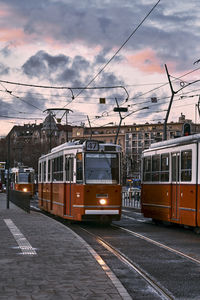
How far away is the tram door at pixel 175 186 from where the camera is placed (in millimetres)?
18766

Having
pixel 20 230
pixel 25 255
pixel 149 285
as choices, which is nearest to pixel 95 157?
pixel 20 230

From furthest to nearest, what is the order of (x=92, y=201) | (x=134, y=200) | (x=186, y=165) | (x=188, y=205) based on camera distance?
(x=134, y=200)
(x=92, y=201)
(x=186, y=165)
(x=188, y=205)

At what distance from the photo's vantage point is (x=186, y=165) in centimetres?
1816

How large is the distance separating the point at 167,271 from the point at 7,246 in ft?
13.3

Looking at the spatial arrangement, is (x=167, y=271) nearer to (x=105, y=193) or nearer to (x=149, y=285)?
(x=149, y=285)

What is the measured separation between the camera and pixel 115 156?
67.2ft

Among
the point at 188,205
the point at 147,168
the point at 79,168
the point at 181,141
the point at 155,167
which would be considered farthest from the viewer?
the point at 147,168

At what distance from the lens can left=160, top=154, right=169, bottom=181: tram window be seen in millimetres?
20100

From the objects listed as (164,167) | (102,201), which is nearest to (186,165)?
(164,167)

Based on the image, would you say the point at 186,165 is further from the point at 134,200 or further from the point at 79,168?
the point at 134,200

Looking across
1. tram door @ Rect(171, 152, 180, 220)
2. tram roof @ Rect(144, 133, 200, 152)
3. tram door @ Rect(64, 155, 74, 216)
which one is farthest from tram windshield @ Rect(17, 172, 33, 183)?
tram door @ Rect(171, 152, 180, 220)

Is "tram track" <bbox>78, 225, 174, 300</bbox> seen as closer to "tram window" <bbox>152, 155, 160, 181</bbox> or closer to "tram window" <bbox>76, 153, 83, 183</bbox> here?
"tram window" <bbox>76, 153, 83, 183</bbox>

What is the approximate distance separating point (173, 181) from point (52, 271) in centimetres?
1033

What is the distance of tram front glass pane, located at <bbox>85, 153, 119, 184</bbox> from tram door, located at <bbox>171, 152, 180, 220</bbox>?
205 centimetres
